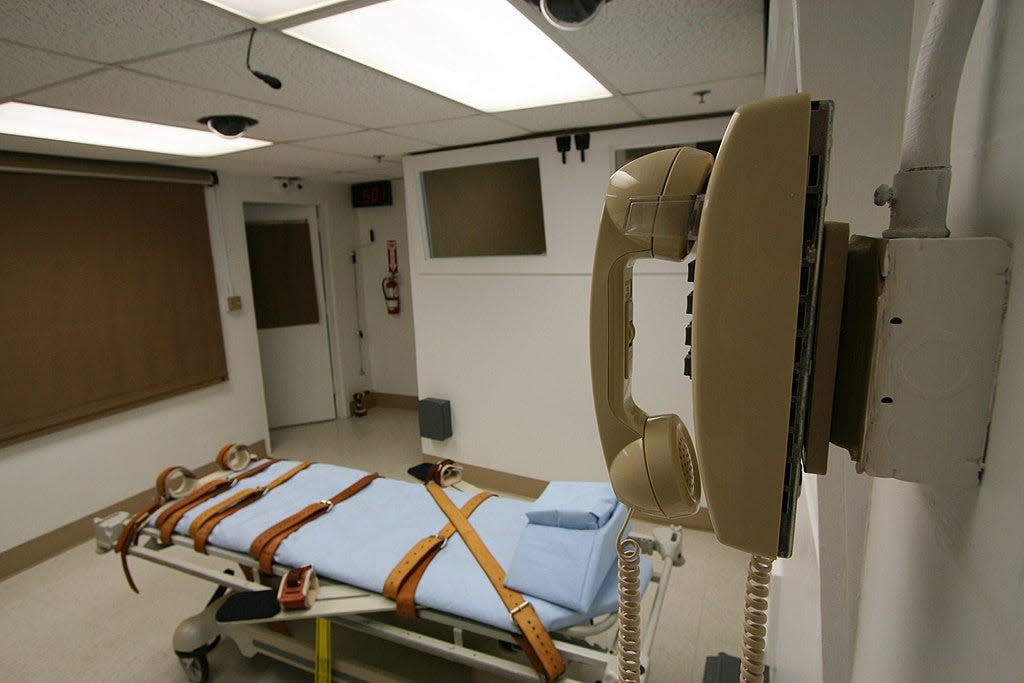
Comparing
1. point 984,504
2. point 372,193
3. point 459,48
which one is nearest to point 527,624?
point 984,504

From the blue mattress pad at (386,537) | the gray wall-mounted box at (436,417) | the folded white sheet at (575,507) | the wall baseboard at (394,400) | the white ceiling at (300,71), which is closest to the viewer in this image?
the white ceiling at (300,71)

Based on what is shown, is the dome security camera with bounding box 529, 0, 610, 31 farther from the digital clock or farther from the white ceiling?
the digital clock

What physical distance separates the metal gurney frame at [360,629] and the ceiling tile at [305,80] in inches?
70.8

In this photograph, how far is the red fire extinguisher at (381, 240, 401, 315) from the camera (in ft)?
18.3

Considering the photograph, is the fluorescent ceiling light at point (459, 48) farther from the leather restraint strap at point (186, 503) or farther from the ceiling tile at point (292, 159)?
the leather restraint strap at point (186, 503)

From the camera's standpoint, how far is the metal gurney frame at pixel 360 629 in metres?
1.62

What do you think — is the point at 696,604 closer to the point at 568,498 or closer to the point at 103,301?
the point at 568,498

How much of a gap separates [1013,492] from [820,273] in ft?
0.66

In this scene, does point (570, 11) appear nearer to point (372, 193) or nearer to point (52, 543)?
point (52, 543)

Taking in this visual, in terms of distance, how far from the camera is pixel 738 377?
0.44m

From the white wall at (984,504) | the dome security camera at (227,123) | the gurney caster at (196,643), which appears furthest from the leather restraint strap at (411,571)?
the dome security camera at (227,123)

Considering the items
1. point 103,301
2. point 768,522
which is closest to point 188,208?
point 103,301

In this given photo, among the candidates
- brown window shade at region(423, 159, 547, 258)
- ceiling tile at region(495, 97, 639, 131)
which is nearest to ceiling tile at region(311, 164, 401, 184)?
brown window shade at region(423, 159, 547, 258)

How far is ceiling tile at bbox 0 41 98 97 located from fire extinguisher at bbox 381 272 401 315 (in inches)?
147
